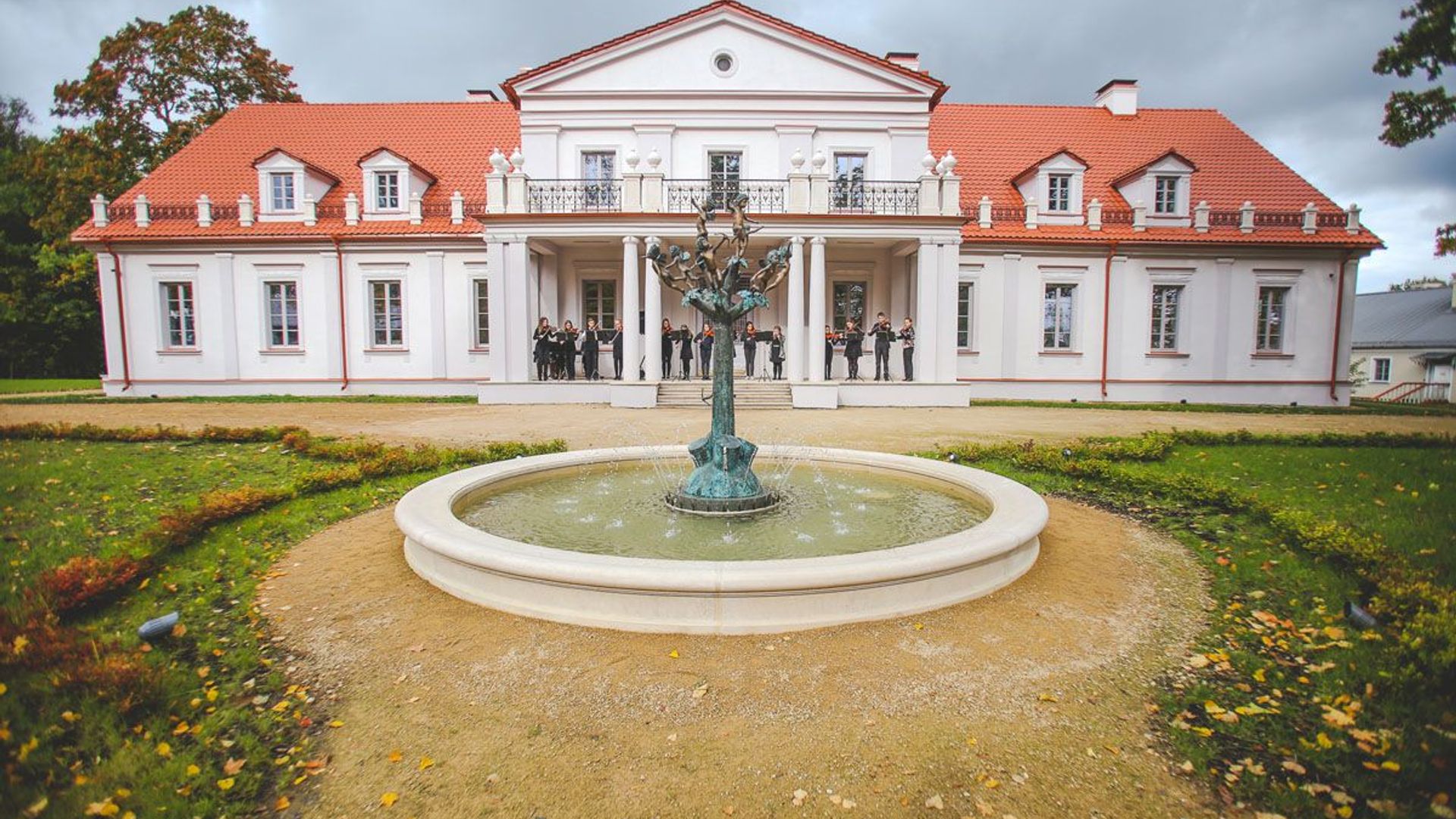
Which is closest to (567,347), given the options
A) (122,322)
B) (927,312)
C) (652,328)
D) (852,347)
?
(652,328)

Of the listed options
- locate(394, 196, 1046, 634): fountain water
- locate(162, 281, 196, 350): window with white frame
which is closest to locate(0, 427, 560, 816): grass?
locate(394, 196, 1046, 634): fountain water

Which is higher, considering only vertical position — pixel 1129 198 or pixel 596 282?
pixel 1129 198

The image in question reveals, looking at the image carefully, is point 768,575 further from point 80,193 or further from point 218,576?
point 80,193

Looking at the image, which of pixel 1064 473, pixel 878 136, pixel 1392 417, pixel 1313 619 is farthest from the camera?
pixel 878 136

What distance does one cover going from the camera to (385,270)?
2350 centimetres

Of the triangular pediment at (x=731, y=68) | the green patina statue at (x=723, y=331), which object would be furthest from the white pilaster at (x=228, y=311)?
the green patina statue at (x=723, y=331)

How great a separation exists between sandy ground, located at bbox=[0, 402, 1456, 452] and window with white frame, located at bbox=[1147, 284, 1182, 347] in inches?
209

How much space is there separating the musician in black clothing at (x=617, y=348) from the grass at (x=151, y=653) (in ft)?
43.3

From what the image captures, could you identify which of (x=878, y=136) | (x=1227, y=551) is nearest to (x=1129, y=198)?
(x=878, y=136)

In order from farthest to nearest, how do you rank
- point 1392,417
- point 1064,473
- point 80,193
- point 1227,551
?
point 80,193
point 1392,417
point 1064,473
point 1227,551

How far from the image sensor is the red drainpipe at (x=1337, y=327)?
2320 cm

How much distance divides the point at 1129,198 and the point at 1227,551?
73.3ft

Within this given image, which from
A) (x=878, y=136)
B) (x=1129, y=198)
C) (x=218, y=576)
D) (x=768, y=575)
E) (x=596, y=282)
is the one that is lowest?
(x=218, y=576)

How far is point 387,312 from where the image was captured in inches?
934
